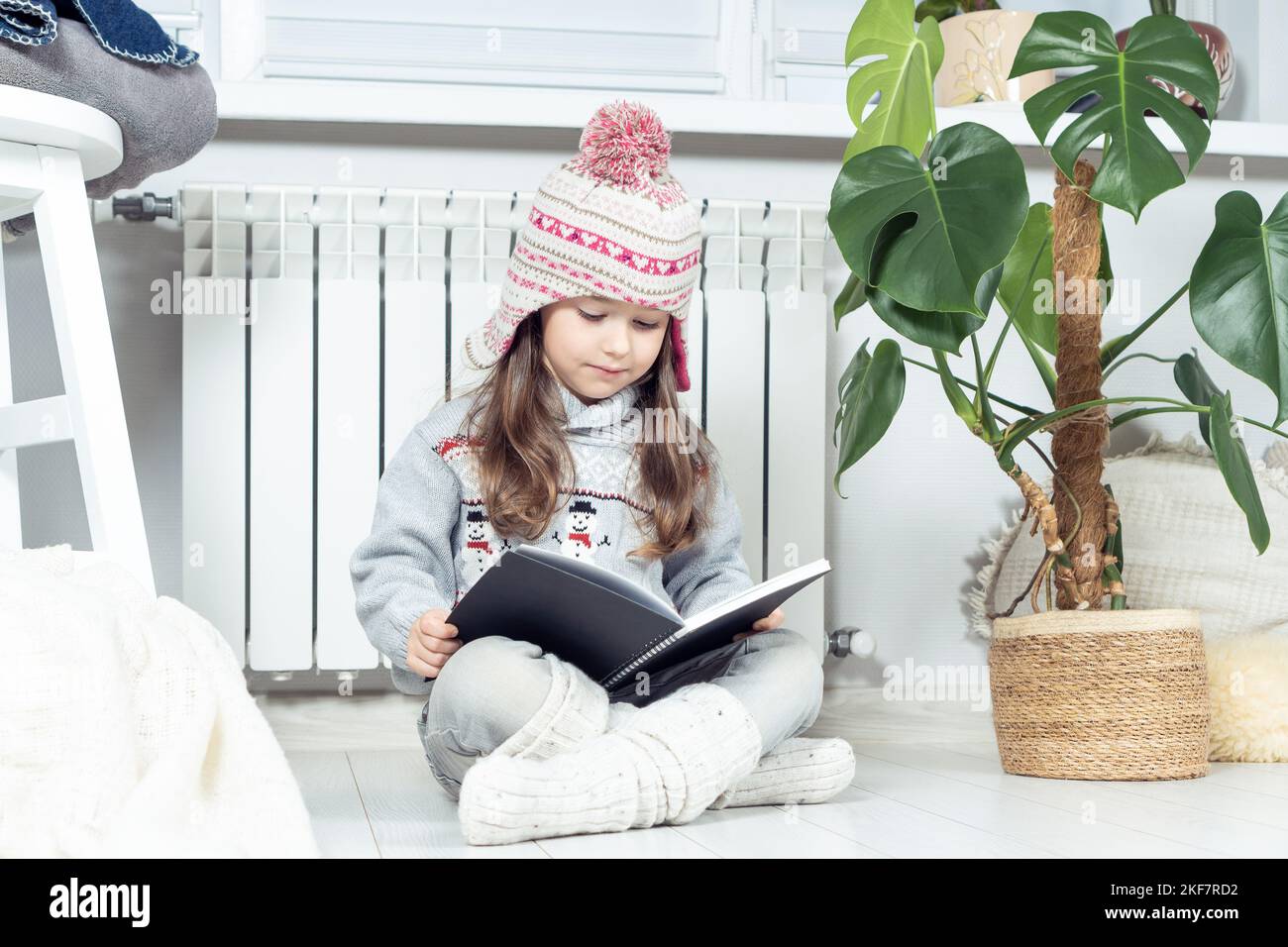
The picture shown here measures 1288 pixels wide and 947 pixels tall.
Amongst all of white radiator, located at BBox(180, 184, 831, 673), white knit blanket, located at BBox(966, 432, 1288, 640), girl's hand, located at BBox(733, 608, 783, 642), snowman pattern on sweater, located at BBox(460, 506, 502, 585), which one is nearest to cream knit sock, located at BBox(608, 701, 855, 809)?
girl's hand, located at BBox(733, 608, 783, 642)

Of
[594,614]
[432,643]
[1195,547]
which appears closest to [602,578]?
[594,614]

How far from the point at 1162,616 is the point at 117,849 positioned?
903 millimetres

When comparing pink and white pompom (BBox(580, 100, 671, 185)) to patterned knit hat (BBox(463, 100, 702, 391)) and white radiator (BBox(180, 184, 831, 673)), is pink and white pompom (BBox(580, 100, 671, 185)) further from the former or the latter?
white radiator (BBox(180, 184, 831, 673))

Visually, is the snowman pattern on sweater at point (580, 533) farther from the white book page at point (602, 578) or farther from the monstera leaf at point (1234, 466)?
the monstera leaf at point (1234, 466)

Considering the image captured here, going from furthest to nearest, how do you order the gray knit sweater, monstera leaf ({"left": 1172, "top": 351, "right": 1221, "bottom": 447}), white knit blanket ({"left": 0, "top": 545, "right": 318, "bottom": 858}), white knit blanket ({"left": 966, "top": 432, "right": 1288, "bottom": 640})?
1. white knit blanket ({"left": 966, "top": 432, "right": 1288, "bottom": 640})
2. monstera leaf ({"left": 1172, "top": 351, "right": 1221, "bottom": 447})
3. the gray knit sweater
4. white knit blanket ({"left": 0, "top": 545, "right": 318, "bottom": 858})

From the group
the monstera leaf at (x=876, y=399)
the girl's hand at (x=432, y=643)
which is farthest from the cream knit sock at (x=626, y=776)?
the monstera leaf at (x=876, y=399)

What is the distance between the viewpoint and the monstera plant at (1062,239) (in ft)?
3.33

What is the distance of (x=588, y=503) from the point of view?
118 centimetres

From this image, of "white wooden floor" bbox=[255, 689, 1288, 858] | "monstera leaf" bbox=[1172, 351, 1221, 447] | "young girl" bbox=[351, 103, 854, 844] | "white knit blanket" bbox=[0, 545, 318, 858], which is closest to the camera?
"white knit blanket" bbox=[0, 545, 318, 858]

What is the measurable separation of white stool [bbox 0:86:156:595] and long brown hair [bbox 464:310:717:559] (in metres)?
0.31

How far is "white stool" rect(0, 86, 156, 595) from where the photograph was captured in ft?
3.40

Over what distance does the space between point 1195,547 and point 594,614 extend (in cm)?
87

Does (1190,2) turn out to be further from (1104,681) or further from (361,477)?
(361,477)

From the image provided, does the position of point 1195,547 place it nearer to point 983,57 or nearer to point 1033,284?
point 1033,284
